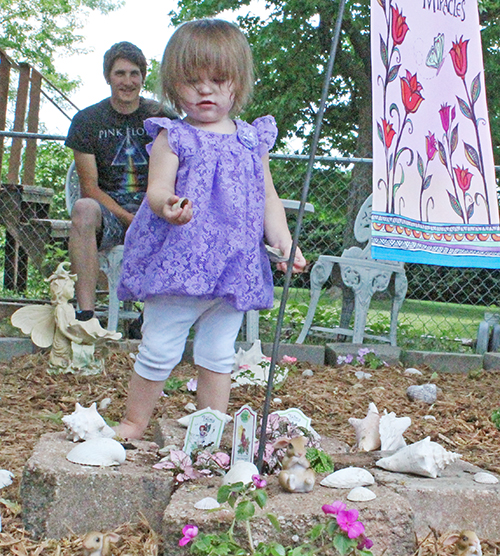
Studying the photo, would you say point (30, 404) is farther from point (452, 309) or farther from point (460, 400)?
point (452, 309)

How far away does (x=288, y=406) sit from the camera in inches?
119

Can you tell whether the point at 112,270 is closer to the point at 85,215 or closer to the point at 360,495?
the point at 85,215

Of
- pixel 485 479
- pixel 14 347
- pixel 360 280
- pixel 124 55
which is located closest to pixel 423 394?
pixel 360 280

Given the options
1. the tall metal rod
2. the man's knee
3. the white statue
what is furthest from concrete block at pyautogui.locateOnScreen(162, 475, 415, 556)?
the man's knee

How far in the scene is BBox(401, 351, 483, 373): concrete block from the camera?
13.5 feet

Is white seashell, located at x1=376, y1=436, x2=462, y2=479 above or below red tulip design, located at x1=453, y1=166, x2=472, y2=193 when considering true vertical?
below

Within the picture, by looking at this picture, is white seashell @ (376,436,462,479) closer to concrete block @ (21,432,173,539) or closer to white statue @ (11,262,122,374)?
concrete block @ (21,432,173,539)

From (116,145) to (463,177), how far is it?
1983 mm

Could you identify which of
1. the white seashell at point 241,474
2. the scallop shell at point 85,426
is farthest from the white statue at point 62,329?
the white seashell at point 241,474

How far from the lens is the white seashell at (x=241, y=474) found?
166 cm

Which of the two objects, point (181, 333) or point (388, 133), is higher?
point (388, 133)

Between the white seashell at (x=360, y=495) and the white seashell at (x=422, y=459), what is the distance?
0.75 feet

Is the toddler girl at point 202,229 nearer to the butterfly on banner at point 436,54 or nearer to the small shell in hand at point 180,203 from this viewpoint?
the small shell in hand at point 180,203

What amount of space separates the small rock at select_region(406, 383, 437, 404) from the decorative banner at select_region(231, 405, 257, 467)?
5.10 feet
